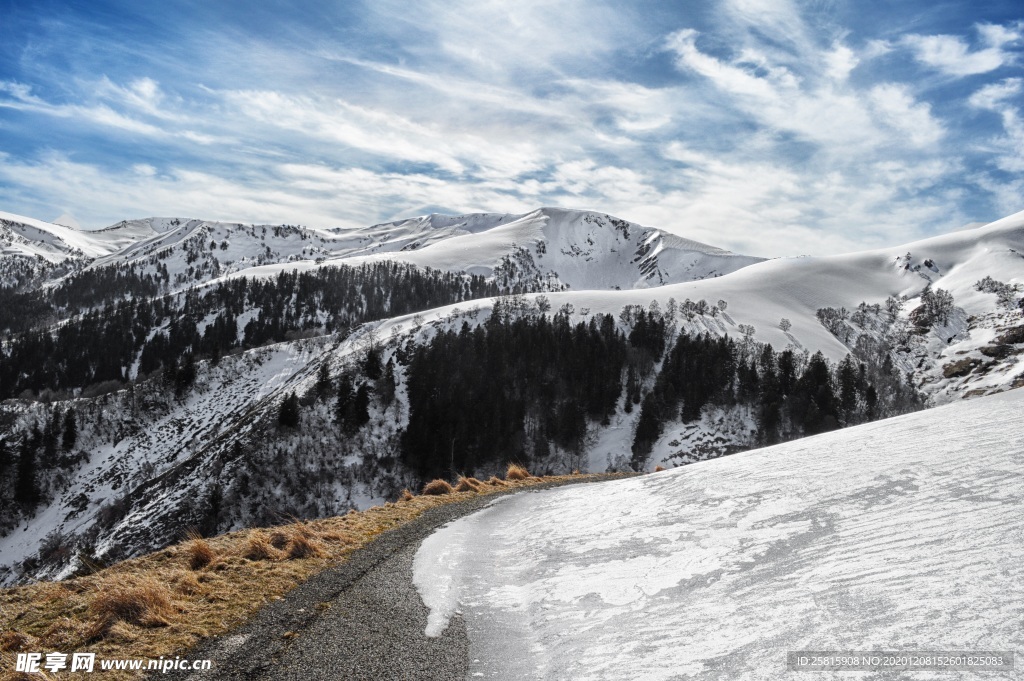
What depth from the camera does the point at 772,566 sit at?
858 cm

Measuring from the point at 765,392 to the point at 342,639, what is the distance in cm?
10258

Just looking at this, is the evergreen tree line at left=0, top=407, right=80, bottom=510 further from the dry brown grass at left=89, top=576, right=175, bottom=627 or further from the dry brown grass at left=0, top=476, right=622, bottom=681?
the dry brown grass at left=89, top=576, right=175, bottom=627

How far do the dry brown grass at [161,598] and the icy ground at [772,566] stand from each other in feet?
8.72

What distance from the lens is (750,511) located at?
11.4 metres

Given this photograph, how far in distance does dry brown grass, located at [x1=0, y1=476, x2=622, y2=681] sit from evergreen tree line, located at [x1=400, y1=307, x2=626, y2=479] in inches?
3076

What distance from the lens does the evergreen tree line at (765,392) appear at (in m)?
92.1

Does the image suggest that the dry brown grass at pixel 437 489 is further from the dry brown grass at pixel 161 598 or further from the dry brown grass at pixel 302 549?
the dry brown grass at pixel 302 549

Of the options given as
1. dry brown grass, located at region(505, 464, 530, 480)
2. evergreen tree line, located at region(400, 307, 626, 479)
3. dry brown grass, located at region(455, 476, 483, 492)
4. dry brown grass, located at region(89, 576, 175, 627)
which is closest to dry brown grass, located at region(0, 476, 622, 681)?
dry brown grass, located at region(89, 576, 175, 627)

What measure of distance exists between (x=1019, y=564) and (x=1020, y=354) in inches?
6492

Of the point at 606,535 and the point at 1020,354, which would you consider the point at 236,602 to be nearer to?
the point at 606,535

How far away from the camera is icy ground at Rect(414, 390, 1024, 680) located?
6.32 metres

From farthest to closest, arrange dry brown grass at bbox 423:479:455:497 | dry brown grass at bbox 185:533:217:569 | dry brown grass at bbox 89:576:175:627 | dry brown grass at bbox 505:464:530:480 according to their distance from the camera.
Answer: dry brown grass at bbox 505:464:530:480, dry brown grass at bbox 423:479:455:497, dry brown grass at bbox 185:533:217:569, dry brown grass at bbox 89:576:175:627

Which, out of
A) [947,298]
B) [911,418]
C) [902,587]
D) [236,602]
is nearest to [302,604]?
[236,602]

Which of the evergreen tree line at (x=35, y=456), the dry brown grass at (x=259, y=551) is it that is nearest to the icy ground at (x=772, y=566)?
the dry brown grass at (x=259, y=551)
